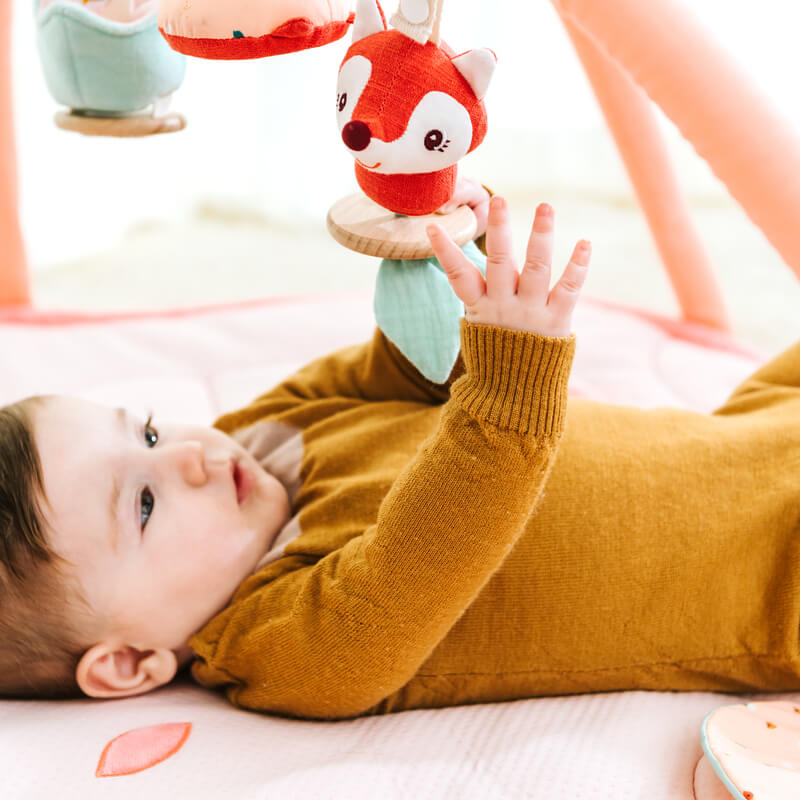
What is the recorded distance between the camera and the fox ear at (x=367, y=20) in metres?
0.47

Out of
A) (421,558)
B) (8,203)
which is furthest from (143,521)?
(8,203)

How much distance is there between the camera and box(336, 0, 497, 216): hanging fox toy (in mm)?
450

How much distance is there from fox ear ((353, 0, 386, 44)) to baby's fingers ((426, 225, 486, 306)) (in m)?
0.10

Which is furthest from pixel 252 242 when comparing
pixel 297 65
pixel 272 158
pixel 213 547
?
pixel 213 547

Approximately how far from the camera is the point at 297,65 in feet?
5.91

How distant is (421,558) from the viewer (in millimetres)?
611

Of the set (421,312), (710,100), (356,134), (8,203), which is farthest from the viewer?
(8,203)

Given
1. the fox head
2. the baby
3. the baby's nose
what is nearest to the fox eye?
the fox head

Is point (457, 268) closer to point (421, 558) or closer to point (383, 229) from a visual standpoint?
point (383, 229)

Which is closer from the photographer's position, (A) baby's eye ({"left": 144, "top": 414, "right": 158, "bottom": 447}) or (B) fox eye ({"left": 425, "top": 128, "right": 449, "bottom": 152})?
(B) fox eye ({"left": 425, "top": 128, "right": 449, "bottom": 152})

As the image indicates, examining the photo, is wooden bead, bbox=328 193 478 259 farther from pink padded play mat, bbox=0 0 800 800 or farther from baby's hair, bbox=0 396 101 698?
baby's hair, bbox=0 396 101 698

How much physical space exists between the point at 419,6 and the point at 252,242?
5.63 feet

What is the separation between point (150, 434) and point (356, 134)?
432mm

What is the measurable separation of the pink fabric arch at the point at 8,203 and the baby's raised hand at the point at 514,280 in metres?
0.75
